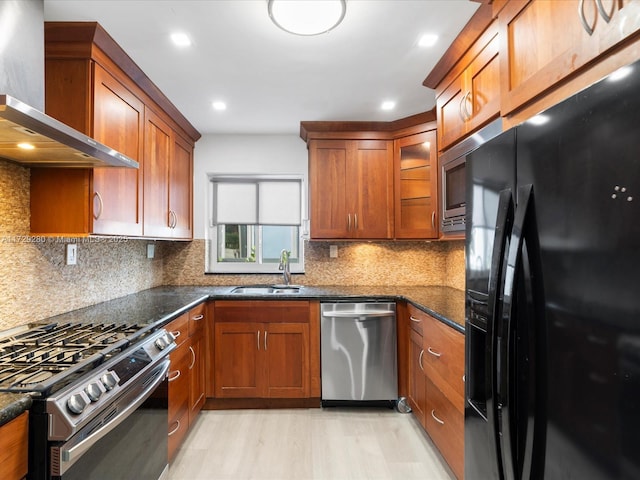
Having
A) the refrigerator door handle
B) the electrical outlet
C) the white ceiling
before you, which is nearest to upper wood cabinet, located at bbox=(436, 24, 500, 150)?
the white ceiling

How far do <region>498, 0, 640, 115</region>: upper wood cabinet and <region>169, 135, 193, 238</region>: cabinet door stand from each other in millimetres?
2467

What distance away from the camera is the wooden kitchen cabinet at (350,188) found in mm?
3205

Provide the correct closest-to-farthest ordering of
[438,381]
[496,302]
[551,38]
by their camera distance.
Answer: [496,302] < [551,38] < [438,381]

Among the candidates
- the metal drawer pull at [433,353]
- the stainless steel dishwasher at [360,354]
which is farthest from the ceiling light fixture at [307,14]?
the stainless steel dishwasher at [360,354]

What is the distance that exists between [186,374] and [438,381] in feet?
5.18

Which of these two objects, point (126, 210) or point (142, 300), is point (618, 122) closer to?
point (126, 210)

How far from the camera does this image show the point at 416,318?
8.18 feet

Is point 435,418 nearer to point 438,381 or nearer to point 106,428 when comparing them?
point 438,381

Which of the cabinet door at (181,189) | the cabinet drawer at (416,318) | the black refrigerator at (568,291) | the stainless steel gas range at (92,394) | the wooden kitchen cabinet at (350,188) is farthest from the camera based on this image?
the wooden kitchen cabinet at (350,188)

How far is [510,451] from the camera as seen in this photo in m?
0.88

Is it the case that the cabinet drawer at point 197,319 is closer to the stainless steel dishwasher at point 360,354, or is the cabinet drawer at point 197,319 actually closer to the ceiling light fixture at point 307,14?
the stainless steel dishwasher at point 360,354

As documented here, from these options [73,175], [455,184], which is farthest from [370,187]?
[73,175]

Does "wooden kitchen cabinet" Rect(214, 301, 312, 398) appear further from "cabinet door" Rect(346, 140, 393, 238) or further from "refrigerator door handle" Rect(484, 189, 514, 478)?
"refrigerator door handle" Rect(484, 189, 514, 478)

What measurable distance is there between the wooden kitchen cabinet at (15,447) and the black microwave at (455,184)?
2073 millimetres
